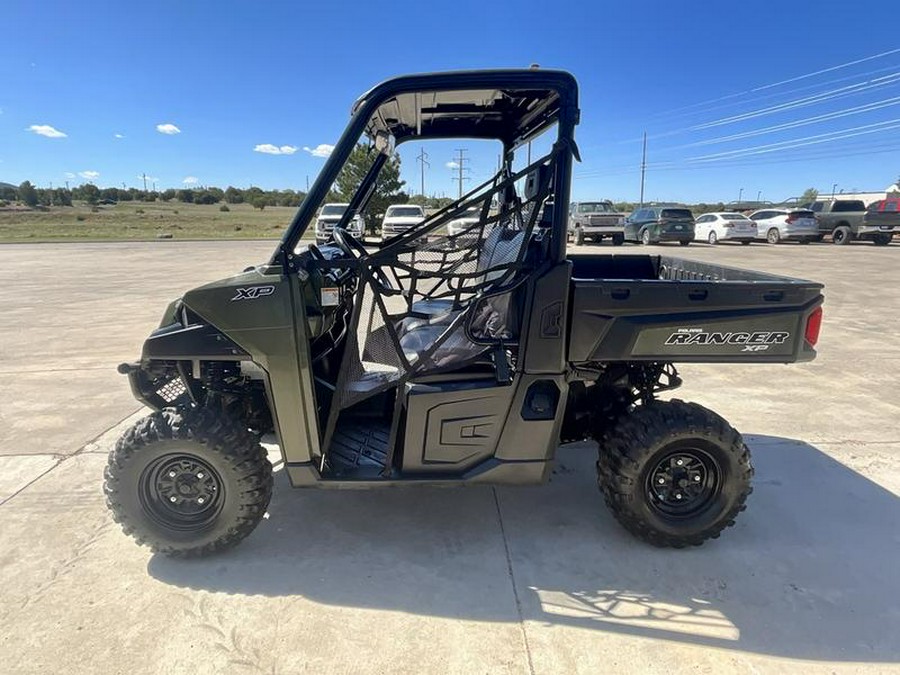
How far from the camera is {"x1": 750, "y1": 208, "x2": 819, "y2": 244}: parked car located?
22.1 m

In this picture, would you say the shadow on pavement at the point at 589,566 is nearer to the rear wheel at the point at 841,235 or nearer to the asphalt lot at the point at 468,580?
the asphalt lot at the point at 468,580

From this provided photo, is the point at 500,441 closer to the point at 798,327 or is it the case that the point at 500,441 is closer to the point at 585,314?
the point at 585,314

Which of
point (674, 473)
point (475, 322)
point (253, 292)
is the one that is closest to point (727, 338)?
point (674, 473)

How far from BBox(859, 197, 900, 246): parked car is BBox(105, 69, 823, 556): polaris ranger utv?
2413 cm

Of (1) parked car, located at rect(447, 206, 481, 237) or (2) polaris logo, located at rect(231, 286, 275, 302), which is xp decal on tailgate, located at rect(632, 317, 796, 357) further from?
(2) polaris logo, located at rect(231, 286, 275, 302)

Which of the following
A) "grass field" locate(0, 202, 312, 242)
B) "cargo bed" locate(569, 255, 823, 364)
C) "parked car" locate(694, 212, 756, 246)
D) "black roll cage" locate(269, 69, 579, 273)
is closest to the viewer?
"black roll cage" locate(269, 69, 579, 273)

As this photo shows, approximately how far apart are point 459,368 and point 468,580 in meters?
0.97

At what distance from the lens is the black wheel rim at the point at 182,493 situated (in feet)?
8.61

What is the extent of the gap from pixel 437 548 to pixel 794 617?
1569mm

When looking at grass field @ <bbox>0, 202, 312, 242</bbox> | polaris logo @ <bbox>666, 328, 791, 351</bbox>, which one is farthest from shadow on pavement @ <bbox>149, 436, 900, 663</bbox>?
grass field @ <bbox>0, 202, 312, 242</bbox>

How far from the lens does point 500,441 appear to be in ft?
8.68

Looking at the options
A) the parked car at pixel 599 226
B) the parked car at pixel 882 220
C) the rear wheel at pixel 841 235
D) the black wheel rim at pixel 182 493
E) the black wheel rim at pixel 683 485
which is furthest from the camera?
the rear wheel at pixel 841 235

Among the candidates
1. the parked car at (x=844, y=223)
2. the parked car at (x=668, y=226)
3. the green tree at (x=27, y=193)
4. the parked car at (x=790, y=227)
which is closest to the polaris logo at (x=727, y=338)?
the parked car at (x=668, y=226)

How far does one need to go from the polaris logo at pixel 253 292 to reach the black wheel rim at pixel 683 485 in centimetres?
203
